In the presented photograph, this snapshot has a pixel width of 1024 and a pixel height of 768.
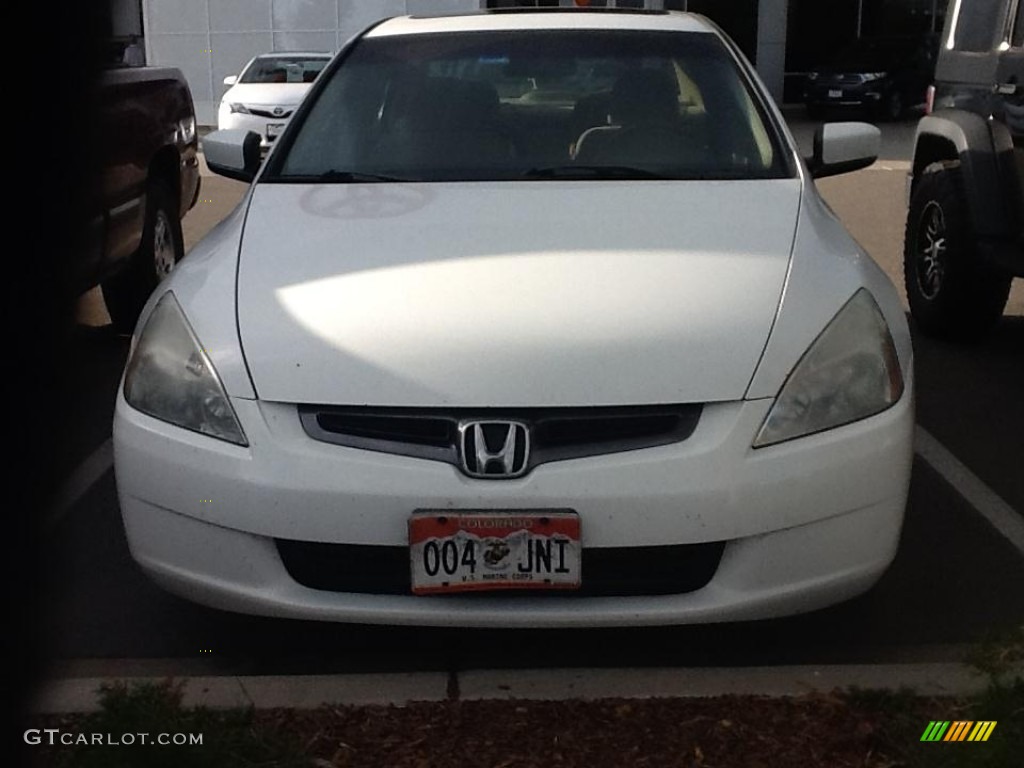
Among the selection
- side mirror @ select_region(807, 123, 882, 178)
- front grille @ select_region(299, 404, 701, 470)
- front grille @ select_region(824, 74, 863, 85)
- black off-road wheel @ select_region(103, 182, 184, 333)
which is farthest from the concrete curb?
front grille @ select_region(824, 74, 863, 85)

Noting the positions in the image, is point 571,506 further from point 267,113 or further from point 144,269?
point 267,113

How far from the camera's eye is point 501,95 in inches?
171

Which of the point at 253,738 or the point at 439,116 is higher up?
the point at 439,116

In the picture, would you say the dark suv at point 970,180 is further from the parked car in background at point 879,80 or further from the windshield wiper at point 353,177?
the parked car in background at point 879,80

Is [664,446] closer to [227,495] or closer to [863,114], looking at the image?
[227,495]

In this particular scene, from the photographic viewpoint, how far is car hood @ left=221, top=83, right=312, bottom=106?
17.7 meters

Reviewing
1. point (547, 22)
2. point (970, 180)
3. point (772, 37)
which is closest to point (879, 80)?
point (772, 37)

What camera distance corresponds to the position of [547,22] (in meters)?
4.71

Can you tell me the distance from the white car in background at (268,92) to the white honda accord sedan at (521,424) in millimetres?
14044

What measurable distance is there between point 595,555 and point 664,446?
0.86 feet

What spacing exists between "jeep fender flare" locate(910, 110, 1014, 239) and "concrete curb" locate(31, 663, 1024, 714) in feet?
10.3

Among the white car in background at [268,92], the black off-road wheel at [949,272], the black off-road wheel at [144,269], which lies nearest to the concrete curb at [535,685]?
the black off-road wheel at [949,272]

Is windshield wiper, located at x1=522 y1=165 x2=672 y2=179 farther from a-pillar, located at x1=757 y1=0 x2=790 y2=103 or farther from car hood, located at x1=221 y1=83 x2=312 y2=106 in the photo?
a-pillar, located at x1=757 y1=0 x2=790 y2=103

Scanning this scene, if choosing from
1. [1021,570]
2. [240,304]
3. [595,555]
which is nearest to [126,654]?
[240,304]
